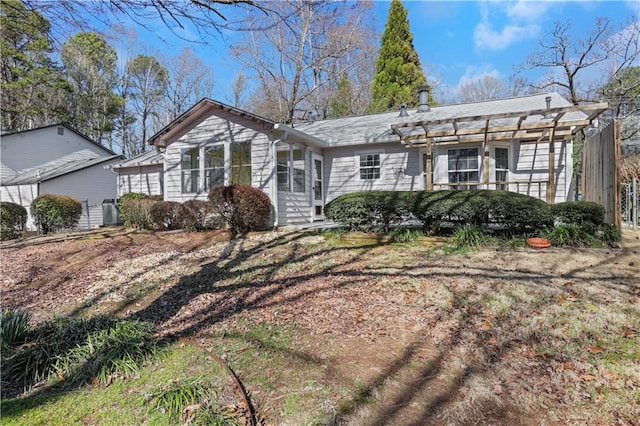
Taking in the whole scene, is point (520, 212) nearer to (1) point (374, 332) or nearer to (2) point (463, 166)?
(2) point (463, 166)

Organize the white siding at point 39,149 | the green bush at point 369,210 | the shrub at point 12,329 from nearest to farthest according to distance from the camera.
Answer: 1. the shrub at point 12,329
2. the green bush at point 369,210
3. the white siding at point 39,149

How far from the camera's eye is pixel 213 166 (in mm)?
11070

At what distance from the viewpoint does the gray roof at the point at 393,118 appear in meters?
11.5

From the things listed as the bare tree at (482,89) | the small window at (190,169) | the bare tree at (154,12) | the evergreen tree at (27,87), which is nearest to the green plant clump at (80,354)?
the bare tree at (154,12)

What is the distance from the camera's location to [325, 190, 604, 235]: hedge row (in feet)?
22.6

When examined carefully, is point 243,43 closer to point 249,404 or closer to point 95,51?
point 95,51

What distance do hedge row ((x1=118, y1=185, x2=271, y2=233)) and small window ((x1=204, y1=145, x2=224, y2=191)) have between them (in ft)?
3.89

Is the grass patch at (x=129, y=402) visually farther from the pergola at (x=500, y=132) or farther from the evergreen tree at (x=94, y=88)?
the evergreen tree at (x=94, y=88)

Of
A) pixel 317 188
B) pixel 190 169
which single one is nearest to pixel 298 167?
pixel 317 188

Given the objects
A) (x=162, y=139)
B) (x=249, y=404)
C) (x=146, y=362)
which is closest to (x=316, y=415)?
(x=249, y=404)

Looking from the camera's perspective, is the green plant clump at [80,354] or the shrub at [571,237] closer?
the green plant clump at [80,354]

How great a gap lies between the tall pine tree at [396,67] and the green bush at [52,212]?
18.0 meters

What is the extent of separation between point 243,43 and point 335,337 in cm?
2219

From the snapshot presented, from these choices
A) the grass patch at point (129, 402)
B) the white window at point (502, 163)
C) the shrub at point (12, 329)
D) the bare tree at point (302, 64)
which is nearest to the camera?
the grass patch at point (129, 402)
